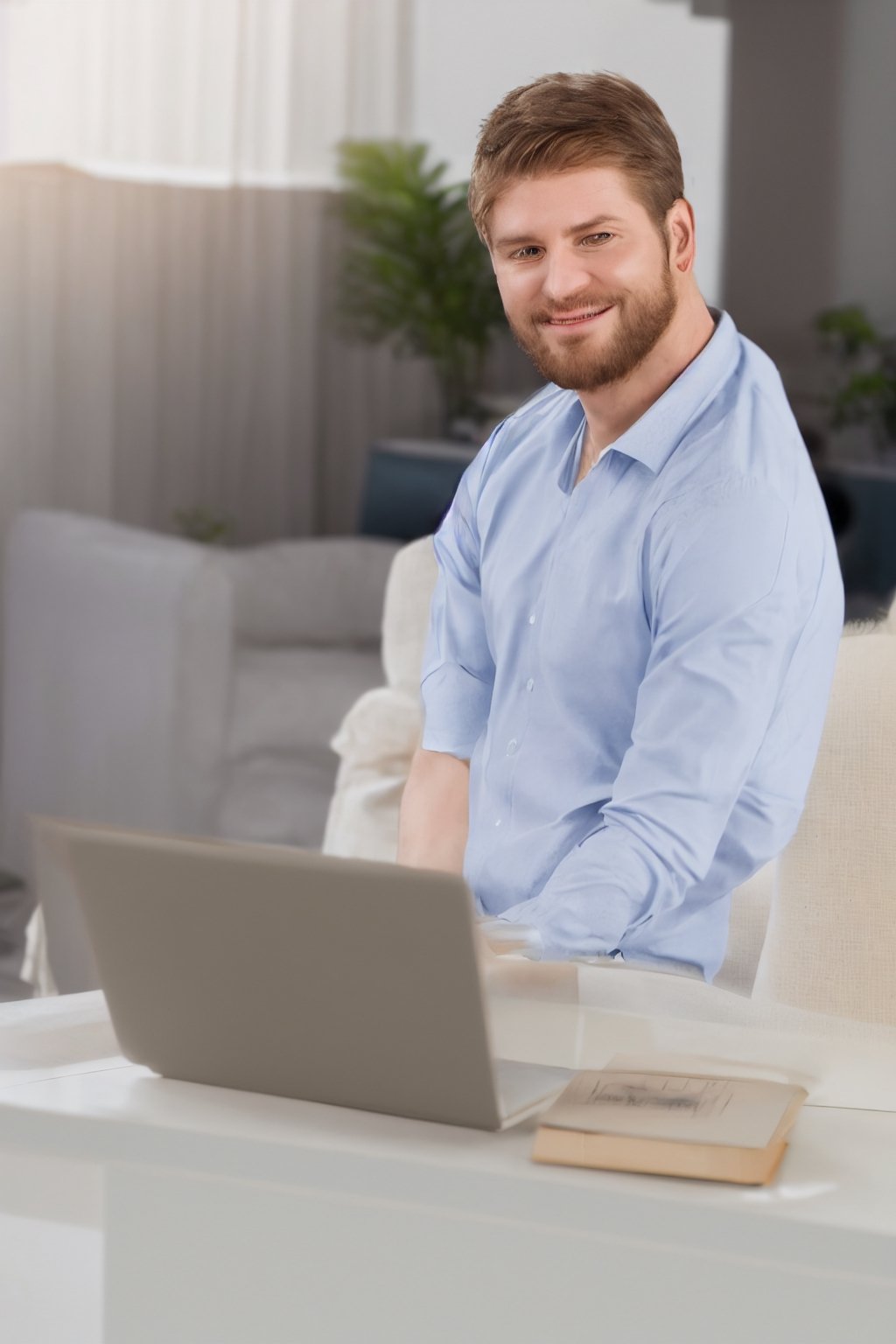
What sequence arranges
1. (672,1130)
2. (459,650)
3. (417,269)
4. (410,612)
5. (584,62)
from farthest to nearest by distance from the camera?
1. (417,269)
2. (584,62)
3. (410,612)
4. (459,650)
5. (672,1130)

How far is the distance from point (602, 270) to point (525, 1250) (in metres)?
0.74

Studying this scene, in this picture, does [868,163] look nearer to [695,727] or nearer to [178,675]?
[178,675]

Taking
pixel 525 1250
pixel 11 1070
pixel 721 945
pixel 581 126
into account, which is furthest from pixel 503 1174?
pixel 581 126

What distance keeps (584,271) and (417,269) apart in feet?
7.28

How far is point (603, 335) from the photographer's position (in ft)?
4.02

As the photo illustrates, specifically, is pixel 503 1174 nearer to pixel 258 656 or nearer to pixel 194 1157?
pixel 194 1157

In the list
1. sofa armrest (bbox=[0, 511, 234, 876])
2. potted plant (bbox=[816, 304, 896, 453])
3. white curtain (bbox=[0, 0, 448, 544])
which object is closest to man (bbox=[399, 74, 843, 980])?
potted plant (bbox=[816, 304, 896, 453])

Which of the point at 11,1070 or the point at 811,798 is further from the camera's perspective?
the point at 811,798

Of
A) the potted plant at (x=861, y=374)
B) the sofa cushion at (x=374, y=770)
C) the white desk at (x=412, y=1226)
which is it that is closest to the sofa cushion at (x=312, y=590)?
the potted plant at (x=861, y=374)

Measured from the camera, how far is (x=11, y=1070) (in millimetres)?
822

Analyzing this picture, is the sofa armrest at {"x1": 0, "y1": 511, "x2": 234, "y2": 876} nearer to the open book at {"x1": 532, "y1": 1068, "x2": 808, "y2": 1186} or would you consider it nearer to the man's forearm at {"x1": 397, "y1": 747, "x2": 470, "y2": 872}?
the man's forearm at {"x1": 397, "y1": 747, "x2": 470, "y2": 872}

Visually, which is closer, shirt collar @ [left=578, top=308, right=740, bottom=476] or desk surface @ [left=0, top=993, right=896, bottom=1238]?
desk surface @ [left=0, top=993, right=896, bottom=1238]

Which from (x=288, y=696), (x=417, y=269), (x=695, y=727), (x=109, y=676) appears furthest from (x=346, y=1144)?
(x=417, y=269)

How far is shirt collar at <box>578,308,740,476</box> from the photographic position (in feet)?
4.08
